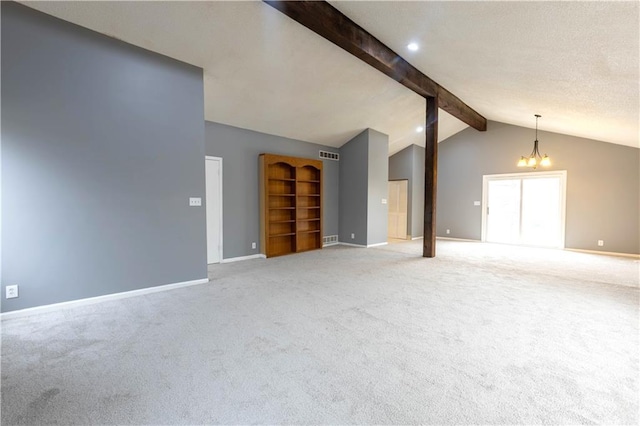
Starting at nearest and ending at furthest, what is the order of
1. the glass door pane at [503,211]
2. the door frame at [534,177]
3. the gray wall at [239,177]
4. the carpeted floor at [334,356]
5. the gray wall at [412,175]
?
the carpeted floor at [334,356] → the gray wall at [239,177] → the door frame at [534,177] → the glass door pane at [503,211] → the gray wall at [412,175]

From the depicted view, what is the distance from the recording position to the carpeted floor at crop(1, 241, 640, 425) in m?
1.60

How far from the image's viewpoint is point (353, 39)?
358cm

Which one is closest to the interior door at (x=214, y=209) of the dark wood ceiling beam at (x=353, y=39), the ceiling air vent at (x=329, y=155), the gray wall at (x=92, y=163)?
the gray wall at (x=92, y=163)

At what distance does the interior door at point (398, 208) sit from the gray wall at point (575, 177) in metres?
1.36

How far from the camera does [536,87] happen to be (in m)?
4.22

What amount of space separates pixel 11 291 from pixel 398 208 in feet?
27.8

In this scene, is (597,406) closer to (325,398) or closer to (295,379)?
(325,398)

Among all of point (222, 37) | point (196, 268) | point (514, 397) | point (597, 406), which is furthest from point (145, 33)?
point (597, 406)

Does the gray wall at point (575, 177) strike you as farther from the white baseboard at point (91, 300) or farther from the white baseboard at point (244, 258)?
the white baseboard at point (91, 300)

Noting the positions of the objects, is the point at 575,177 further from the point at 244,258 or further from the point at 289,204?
the point at 244,258

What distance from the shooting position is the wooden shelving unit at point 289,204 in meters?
5.98

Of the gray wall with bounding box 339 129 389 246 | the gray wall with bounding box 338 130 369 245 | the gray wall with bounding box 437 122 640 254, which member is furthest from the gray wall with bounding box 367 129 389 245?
the gray wall with bounding box 437 122 640 254

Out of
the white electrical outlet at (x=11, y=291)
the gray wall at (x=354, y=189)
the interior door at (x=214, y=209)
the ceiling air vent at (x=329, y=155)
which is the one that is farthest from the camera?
the ceiling air vent at (x=329, y=155)

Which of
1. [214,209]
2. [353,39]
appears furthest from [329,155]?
[353,39]
